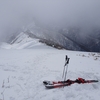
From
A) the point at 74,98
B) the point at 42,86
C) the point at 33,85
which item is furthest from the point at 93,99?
the point at 33,85

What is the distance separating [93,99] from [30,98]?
382 centimetres

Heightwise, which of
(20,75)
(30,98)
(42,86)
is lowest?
(30,98)

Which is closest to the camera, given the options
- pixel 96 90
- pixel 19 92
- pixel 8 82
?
pixel 19 92

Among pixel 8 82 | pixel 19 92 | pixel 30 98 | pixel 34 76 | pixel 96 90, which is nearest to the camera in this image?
pixel 30 98

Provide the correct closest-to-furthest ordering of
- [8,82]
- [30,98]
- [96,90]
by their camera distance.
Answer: [30,98], [96,90], [8,82]

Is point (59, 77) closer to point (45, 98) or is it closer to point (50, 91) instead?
point (50, 91)

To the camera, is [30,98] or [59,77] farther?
[59,77]

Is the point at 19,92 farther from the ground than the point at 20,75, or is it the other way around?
the point at 20,75

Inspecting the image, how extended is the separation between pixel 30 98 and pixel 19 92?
3.39 feet

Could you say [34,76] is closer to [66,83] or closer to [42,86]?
[42,86]

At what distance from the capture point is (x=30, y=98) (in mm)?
6938

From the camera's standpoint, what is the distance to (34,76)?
10.2 meters

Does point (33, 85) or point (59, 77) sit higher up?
point (59, 77)

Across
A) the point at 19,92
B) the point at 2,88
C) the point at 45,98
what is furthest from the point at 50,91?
the point at 2,88
